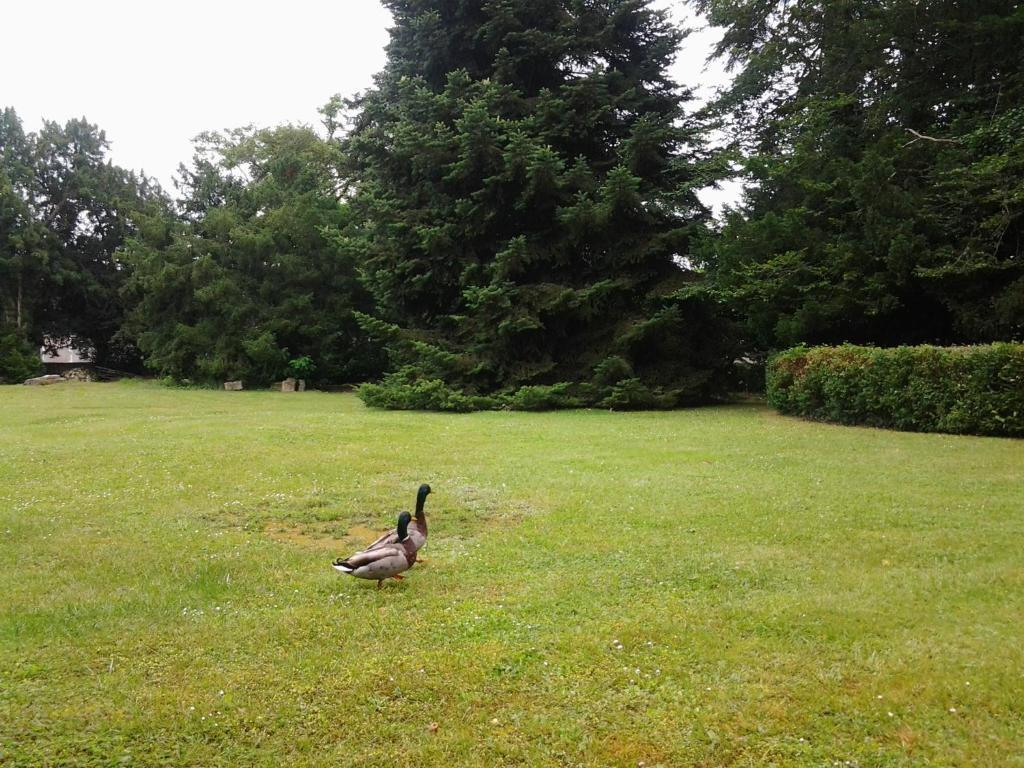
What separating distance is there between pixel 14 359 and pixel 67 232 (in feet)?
25.6

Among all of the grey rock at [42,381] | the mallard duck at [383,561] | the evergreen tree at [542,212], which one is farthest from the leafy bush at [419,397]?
the grey rock at [42,381]

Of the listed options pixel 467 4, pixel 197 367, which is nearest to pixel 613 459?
pixel 467 4

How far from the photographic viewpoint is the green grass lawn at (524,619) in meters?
2.96

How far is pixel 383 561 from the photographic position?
452 centimetres

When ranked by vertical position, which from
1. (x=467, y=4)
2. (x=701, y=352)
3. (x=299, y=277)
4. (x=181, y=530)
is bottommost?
(x=181, y=530)

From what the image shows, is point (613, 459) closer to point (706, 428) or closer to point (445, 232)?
point (706, 428)

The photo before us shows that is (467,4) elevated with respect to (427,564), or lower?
elevated

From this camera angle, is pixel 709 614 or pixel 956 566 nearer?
pixel 709 614

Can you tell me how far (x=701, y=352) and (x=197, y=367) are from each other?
1831 centimetres

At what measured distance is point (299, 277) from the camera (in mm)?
26156

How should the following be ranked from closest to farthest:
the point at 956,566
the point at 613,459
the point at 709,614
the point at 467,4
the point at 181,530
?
the point at 709,614 → the point at 956,566 → the point at 181,530 → the point at 613,459 → the point at 467,4

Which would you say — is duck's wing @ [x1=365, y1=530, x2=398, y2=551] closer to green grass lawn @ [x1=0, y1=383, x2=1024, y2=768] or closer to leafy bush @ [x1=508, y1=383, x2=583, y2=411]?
green grass lawn @ [x1=0, y1=383, x2=1024, y2=768]

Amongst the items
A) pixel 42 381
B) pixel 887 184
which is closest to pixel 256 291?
pixel 42 381

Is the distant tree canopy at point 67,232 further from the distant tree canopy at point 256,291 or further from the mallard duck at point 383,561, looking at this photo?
the mallard duck at point 383,561
